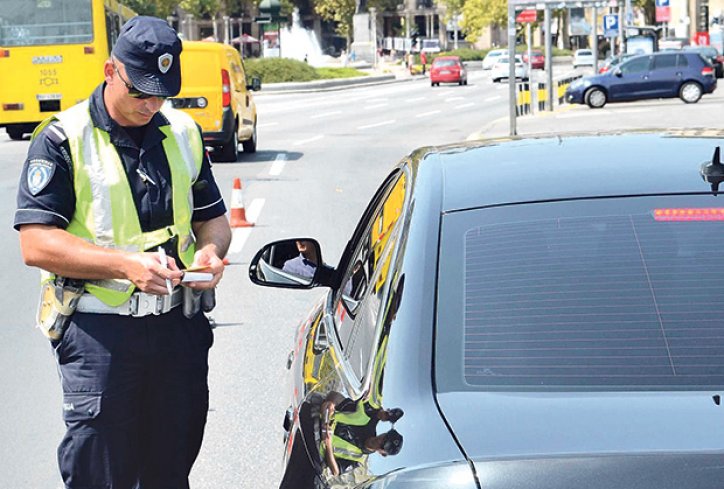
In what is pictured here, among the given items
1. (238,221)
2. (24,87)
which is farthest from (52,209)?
(24,87)

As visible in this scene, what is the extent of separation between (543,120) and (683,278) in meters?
28.7

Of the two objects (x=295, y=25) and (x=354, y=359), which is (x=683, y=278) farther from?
(x=295, y=25)

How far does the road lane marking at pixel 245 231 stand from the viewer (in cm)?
1302

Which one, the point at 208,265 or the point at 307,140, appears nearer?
the point at 208,265

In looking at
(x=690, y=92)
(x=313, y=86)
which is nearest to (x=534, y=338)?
(x=690, y=92)

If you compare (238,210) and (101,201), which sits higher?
(101,201)

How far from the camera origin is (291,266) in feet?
14.3

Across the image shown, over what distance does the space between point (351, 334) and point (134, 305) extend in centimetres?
75

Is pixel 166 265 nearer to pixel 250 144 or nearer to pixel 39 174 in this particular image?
pixel 39 174

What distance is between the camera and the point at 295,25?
129 meters

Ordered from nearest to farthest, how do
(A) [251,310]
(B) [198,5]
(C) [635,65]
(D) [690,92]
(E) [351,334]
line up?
(E) [351,334] < (A) [251,310] < (D) [690,92] < (C) [635,65] < (B) [198,5]

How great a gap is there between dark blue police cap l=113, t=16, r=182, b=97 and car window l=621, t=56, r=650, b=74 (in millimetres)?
36904

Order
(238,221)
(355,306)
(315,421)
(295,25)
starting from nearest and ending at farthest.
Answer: (315,421)
(355,306)
(238,221)
(295,25)

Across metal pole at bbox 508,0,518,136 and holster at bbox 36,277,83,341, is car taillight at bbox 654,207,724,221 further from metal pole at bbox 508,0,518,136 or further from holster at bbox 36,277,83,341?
metal pole at bbox 508,0,518,136
